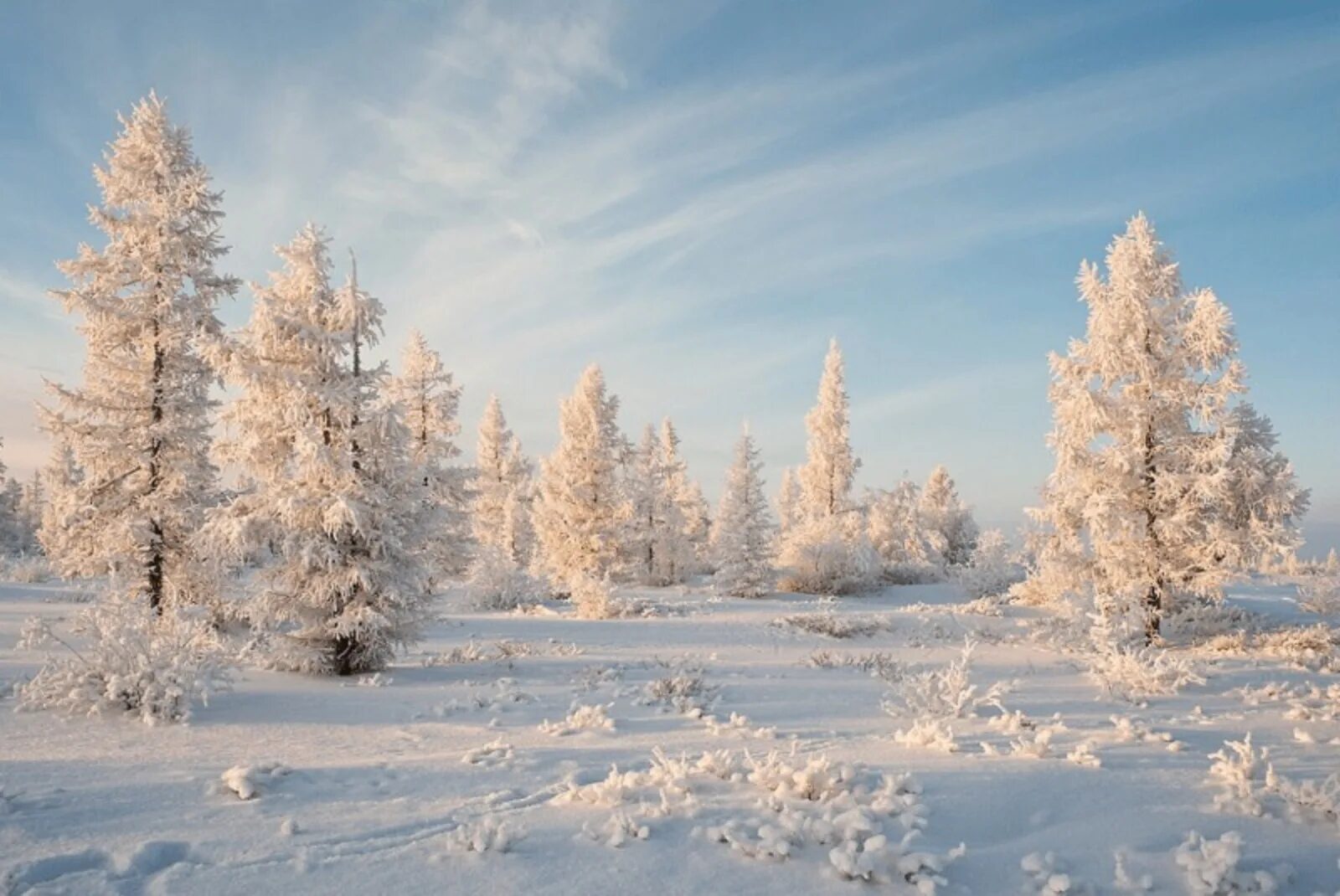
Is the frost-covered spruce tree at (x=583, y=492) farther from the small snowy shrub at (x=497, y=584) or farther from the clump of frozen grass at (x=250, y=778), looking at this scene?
the clump of frozen grass at (x=250, y=778)

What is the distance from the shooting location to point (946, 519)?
159 feet

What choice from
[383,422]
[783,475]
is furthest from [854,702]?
[783,475]

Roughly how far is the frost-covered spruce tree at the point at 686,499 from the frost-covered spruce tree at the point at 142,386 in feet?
88.4

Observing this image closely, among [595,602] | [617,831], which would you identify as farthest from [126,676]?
[595,602]

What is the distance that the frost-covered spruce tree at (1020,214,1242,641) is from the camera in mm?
14453

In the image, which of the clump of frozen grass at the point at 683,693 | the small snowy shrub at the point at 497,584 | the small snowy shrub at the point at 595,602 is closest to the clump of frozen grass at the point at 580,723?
the clump of frozen grass at the point at 683,693

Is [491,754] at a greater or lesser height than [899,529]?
lesser

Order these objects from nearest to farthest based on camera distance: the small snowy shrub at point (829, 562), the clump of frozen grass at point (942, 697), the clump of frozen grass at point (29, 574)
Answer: the clump of frozen grass at point (942, 697) < the clump of frozen grass at point (29, 574) < the small snowy shrub at point (829, 562)

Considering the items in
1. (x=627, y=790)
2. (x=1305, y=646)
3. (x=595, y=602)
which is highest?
(x=595, y=602)

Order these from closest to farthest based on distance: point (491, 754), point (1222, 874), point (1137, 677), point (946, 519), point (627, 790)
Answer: point (1222, 874), point (627, 790), point (491, 754), point (1137, 677), point (946, 519)

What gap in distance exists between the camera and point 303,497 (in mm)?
10602

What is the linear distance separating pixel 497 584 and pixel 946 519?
35223mm

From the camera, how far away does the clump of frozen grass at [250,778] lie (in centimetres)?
545

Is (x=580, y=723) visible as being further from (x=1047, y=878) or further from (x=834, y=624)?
(x=834, y=624)
